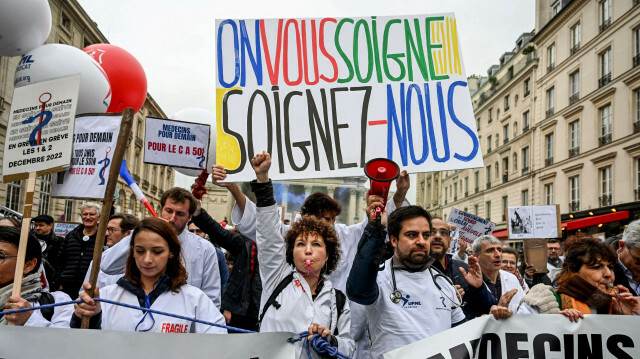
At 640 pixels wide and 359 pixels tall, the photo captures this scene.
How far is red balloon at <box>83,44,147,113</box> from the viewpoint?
21.6 feet

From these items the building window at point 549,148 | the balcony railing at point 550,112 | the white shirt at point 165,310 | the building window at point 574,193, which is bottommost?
the white shirt at point 165,310

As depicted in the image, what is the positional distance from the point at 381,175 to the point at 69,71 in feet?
15.2

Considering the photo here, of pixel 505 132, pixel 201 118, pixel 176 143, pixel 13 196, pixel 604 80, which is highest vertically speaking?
pixel 505 132

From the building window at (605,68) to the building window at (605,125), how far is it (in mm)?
1211

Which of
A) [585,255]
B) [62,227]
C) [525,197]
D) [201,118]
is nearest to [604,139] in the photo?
[525,197]

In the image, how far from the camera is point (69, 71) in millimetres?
5672

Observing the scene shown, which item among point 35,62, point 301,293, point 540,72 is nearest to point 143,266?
point 301,293

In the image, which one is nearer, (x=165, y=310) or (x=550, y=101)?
(x=165, y=310)

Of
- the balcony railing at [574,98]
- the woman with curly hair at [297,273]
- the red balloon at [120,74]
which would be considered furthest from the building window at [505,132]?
the woman with curly hair at [297,273]

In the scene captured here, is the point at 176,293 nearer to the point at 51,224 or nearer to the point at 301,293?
the point at 301,293

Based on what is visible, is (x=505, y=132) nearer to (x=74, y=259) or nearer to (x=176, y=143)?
(x=176, y=143)

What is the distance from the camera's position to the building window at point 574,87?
89.0 ft

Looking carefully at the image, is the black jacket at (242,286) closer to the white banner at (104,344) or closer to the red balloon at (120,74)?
the white banner at (104,344)

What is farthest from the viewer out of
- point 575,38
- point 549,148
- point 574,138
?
point 549,148
